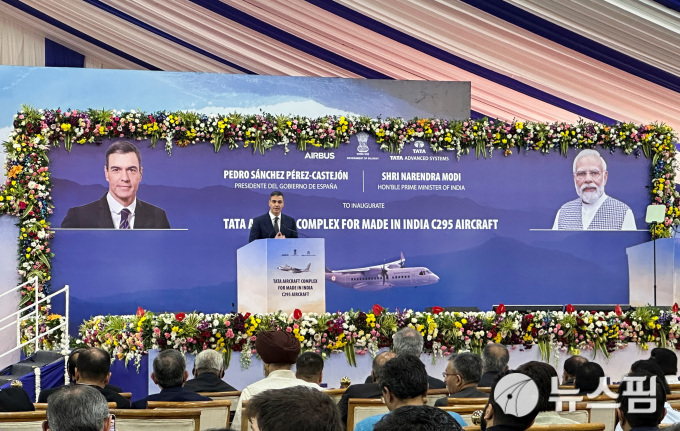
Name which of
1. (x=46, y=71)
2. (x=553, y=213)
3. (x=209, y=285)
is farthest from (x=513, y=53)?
(x=46, y=71)

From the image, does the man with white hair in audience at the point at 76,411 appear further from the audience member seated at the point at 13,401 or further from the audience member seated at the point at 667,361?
the audience member seated at the point at 667,361

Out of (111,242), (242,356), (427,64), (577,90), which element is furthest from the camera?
(427,64)

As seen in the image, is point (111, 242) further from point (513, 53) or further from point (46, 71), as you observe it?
point (513, 53)

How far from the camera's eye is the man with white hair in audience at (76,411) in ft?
9.73

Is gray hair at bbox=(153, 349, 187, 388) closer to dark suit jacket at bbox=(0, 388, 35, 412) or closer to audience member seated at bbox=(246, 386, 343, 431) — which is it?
dark suit jacket at bbox=(0, 388, 35, 412)

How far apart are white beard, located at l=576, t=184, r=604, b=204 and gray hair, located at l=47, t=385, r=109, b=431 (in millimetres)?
7893

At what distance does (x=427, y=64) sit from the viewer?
1164cm

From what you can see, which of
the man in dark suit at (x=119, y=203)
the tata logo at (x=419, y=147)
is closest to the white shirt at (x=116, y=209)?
the man in dark suit at (x=119, y=203)

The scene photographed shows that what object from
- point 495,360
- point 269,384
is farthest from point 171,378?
point 495,360

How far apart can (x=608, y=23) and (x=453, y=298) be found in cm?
334

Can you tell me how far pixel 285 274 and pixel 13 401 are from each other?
3.70 meters

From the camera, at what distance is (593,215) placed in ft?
33.0

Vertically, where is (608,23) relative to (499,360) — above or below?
above

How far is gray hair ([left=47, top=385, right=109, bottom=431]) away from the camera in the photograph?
9.73ft
